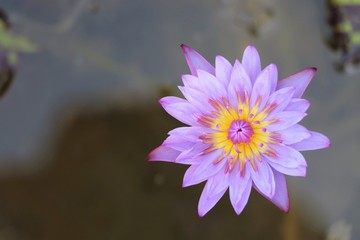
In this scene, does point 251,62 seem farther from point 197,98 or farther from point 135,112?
point 135,112

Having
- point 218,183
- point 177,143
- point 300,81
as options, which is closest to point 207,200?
point 218,183

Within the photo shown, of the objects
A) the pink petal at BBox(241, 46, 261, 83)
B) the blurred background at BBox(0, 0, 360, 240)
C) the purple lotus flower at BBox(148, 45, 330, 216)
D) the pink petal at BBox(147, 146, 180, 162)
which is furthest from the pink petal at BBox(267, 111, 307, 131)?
the blurred background at BBox(0, 0, 360, 240)

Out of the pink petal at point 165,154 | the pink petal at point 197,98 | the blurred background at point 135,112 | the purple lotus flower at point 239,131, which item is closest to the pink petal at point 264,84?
the purple lotus flower at point 239,131

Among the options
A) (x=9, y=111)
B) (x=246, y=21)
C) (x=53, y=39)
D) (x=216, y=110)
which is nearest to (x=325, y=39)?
(x=246, y=21)

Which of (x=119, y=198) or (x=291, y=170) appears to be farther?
(x=119, y=198)

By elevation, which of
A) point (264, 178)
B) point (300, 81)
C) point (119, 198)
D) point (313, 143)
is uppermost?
point (300, 81)

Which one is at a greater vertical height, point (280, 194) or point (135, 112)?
point (135, 112)

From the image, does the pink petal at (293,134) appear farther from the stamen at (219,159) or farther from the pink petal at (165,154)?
the pink petal at (165,154)
